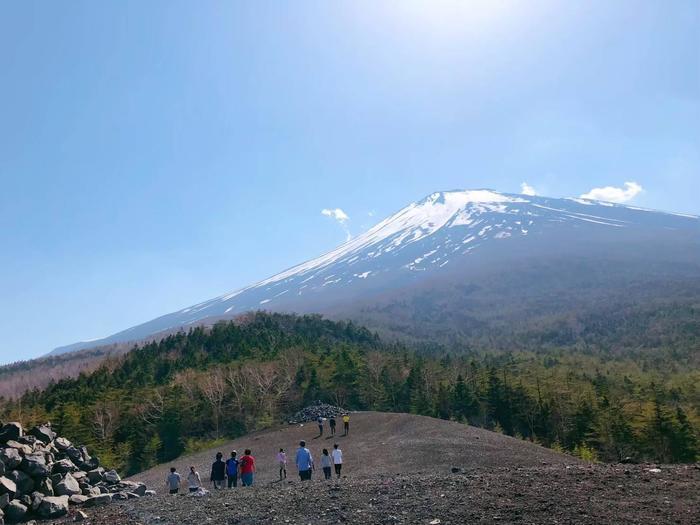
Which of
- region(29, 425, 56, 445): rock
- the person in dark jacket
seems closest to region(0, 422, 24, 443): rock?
region(29, 425, 56, 445): rock

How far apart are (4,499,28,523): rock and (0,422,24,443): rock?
2.72m

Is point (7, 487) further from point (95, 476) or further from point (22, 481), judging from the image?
point (95, 476)

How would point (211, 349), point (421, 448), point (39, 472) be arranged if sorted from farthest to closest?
1. point (211, 349)
2. point (421, 448)
3. point (39, 472)

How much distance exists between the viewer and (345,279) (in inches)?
7288

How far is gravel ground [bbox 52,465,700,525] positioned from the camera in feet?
23.5

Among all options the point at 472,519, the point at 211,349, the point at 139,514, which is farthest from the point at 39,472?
the point at 211,349

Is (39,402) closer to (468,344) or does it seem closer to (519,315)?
(468,344)

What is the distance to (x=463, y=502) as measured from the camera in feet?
26.8

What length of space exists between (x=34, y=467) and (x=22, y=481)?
1.22 feet

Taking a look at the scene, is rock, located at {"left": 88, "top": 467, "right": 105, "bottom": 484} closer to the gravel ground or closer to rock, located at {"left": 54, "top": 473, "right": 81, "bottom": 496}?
rock, located at {"left": 54, "top": 473, "right": 81, "bottom": 496}

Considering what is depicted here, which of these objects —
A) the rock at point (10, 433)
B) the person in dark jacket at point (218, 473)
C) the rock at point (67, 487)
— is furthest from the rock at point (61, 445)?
the person in dark jacket at point (218, 473)

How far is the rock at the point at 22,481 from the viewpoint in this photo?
11.0m

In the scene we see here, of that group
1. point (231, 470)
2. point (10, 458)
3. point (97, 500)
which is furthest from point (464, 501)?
point (10, 458)

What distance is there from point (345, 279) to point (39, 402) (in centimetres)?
14753
